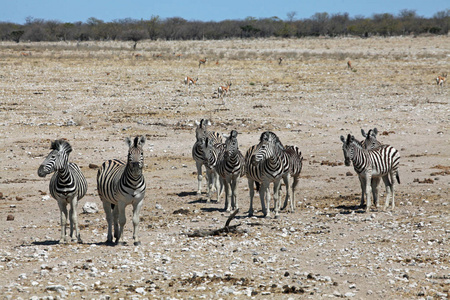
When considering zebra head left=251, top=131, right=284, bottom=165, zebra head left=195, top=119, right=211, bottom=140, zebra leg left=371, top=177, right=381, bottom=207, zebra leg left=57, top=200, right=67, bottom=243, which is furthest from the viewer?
zebra head left=195, top=119, right=211, bottom=140

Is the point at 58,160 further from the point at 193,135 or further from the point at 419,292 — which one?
the point at 193,135

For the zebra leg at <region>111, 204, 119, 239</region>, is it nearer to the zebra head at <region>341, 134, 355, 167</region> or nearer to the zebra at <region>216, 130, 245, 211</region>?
the zebra at <region>216, 130, 245, 211</region>

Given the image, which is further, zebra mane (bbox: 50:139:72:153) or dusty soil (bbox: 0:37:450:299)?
zebra mane (bbox: 50:139:72:153)

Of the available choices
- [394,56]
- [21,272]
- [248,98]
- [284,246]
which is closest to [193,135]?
[248,98]

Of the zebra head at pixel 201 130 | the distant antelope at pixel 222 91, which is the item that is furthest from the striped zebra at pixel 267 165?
the distant antelope at pixel 222 91

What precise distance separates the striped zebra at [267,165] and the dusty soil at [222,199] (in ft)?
2.00

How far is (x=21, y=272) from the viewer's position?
873 centimetres

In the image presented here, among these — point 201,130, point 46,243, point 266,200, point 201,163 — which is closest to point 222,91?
point 201,130

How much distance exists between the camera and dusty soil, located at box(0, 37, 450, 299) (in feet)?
28.1

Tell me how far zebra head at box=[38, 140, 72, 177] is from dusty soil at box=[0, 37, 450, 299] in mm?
1245

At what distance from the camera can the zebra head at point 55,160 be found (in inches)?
391

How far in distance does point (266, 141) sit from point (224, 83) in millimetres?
22334

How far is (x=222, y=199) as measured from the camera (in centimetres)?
1477

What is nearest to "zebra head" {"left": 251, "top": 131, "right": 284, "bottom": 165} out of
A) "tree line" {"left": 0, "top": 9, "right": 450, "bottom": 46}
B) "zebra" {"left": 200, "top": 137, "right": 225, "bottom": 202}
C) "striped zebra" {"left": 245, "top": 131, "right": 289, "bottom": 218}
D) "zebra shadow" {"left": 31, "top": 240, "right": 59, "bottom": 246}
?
"striped zebra" {"left": 245, "top": 131, "right": 289, "bottom": 218}
